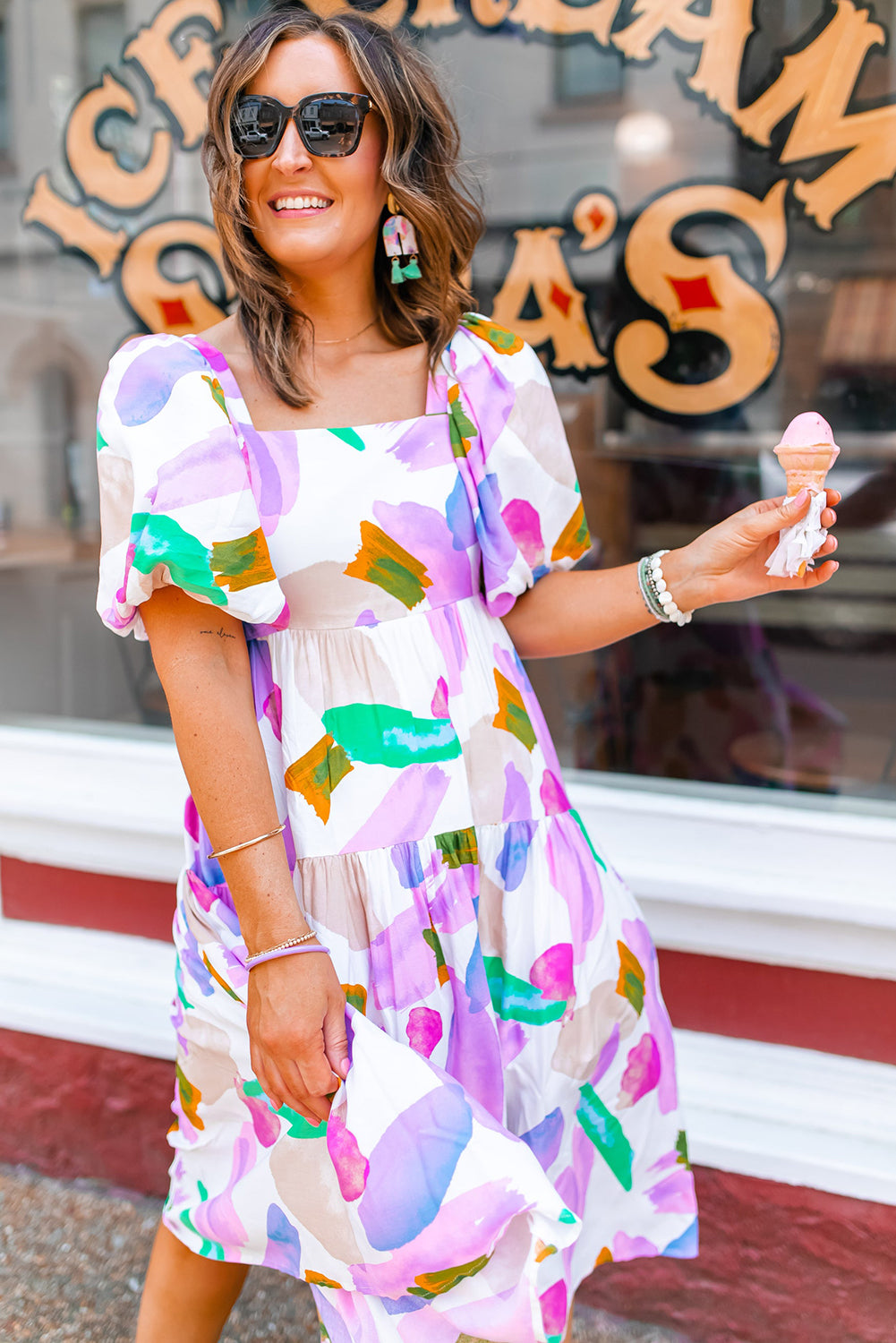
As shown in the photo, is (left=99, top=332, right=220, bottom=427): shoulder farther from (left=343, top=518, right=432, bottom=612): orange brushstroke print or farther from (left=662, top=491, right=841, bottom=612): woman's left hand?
(left=662, top=491, right=841, bottom=612): woman's left hand

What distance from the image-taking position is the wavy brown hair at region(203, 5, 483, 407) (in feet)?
4.42

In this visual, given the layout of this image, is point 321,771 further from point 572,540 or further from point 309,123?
point 309,123

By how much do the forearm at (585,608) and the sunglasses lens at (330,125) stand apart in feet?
1.94

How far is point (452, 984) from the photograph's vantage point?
1.37 meters

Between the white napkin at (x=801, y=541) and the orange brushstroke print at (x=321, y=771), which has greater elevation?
the white napkin at (x=801, y=541)

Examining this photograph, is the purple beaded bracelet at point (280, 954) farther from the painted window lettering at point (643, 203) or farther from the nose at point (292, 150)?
the painted window lettering at point (643, 203)

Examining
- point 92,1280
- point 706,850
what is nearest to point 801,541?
point 706,850

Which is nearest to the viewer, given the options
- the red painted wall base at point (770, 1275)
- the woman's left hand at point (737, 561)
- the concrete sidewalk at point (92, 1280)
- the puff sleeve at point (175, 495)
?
the puff sleeve at point (175, 495)

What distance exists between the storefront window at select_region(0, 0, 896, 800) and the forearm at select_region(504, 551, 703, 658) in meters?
0.93

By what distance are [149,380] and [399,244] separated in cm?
41

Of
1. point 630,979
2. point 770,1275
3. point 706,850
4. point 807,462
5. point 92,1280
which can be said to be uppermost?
point 807,462

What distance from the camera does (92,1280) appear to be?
2.18 m

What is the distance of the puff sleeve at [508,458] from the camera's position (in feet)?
4.70

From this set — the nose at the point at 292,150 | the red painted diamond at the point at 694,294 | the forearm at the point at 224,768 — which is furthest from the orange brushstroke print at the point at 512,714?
the red painted diamond at the point at 694,294
